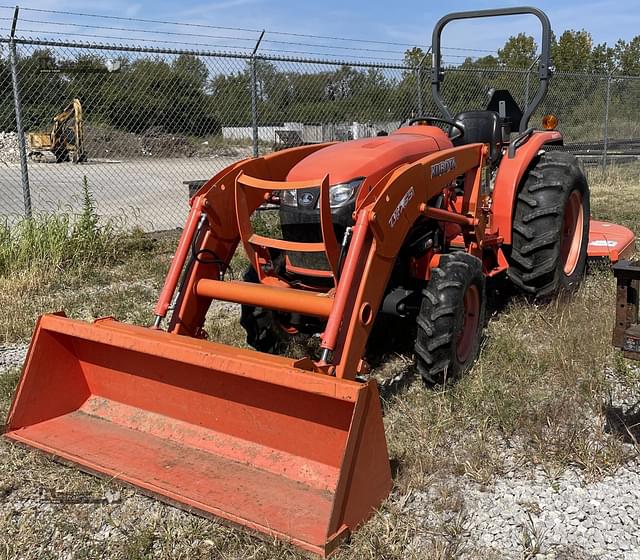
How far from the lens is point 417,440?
361 cm

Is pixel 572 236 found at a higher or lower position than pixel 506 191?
lower

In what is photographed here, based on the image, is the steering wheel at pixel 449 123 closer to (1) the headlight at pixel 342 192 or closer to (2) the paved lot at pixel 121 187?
Answer: (1) the headlight at pixel 342 192

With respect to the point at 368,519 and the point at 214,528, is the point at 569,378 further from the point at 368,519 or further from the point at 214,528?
the point at 214,528

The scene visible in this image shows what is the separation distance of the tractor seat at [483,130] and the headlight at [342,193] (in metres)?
1.75

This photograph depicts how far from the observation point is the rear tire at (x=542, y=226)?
5.35 metres

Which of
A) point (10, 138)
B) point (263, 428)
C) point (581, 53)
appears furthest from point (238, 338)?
point (581, 53)

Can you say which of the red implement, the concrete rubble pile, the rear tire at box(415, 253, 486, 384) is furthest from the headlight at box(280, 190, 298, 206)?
the concrete rubble pile

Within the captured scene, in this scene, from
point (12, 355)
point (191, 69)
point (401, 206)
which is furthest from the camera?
point (191, 69)

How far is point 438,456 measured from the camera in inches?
137

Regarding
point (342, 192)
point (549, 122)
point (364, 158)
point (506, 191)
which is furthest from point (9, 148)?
point (342, 192)

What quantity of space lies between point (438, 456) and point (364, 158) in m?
1.73

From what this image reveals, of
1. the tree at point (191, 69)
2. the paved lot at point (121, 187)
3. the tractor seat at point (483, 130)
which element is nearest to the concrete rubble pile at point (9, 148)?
the paved lot at point (121, 187)

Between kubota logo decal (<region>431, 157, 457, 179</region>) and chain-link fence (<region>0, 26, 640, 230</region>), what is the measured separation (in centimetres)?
291

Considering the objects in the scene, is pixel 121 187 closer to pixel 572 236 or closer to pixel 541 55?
pixel 572 236
